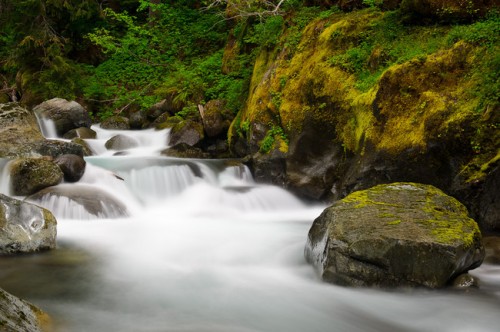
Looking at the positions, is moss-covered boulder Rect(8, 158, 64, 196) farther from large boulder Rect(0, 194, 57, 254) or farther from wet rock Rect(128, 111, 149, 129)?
wet rock Rect(128, 111, 149, 129)

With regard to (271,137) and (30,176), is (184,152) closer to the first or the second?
(271,137)

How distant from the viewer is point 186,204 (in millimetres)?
8625

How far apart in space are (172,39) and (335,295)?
56.4 ft

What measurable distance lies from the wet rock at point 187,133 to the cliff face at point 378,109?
228 cm

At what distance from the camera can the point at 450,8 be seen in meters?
6.92

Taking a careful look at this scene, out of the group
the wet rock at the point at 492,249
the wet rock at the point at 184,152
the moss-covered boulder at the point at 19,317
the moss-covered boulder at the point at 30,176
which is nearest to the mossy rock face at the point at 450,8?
the wet rock at the point at 492,249

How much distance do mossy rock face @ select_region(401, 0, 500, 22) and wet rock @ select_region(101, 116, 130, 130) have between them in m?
10.2

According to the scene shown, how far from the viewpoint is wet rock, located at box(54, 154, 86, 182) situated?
26.1 ft

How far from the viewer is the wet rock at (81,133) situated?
Answer: 12773 millimetres

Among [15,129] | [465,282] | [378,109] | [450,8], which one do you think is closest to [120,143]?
[15,129]

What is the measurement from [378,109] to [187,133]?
6632 mm

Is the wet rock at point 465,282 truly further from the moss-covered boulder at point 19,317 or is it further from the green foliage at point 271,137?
the green foliage at point 271,137

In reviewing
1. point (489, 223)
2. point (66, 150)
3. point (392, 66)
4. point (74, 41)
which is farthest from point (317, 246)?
point (74, 41)

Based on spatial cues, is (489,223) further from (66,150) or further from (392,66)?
(66,150)
